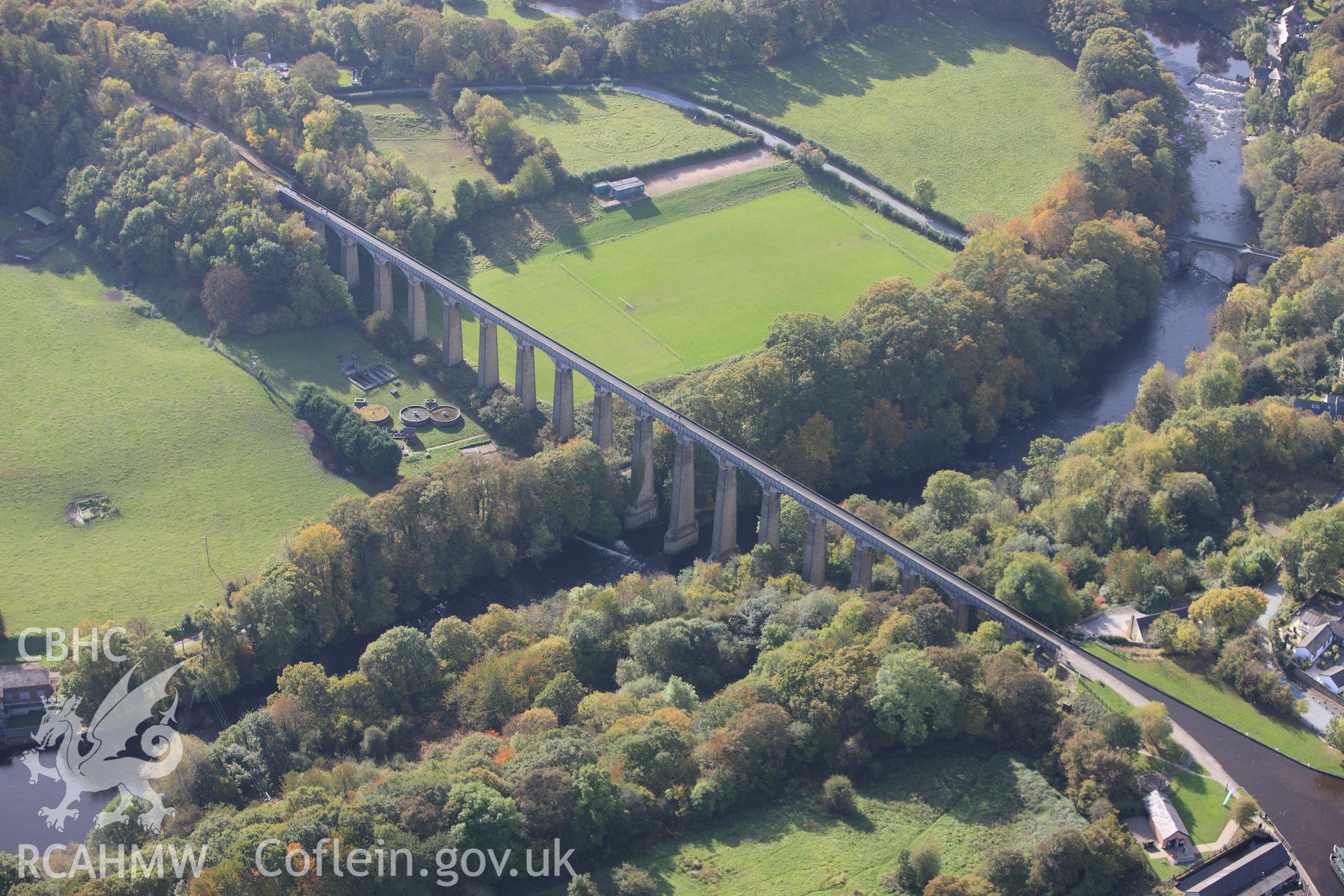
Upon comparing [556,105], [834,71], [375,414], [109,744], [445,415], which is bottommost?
[109,744]

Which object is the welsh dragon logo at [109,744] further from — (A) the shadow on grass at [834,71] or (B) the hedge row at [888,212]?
(A) the shadow on grass at [834,71]

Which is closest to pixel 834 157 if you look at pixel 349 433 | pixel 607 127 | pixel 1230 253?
pixel 607 127

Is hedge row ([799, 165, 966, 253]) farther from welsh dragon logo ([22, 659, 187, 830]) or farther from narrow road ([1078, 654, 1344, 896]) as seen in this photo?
welsh dragon logo ([22, 659, 187, 830])

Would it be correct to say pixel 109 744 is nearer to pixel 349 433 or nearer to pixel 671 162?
pixel 349 433

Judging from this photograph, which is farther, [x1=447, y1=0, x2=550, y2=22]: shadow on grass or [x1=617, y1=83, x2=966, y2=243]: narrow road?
[x1=447, y1=0, x2=550, y2=22]: shadow on grass

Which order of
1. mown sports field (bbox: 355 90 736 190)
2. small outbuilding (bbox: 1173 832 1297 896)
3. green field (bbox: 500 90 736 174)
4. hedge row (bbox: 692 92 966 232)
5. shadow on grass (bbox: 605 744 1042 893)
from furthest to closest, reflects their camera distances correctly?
green field (bbox: 500 90 736 174)
mown sports field (bbox: 355 90 736 190)
hedge row (bbox: 692 92 966 232)
shadow on grass (bbox: 605 744 1042 893)
small outbuilding (bbox: 1173 832 1297 896)

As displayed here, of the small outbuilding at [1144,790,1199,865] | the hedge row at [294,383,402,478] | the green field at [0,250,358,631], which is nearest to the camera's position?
the small outbuilding at [1144,790,1199,865]

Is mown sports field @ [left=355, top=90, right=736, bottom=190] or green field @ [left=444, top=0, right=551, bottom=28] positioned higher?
green field @ [left=444, top=0, right=551, bottom=28]

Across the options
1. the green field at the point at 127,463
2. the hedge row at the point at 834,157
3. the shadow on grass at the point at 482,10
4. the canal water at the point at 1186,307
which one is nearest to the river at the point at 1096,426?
the canal water at the point at 1186,307

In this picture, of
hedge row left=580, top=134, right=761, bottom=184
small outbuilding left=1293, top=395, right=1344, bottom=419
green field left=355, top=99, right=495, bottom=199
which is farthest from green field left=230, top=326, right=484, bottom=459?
small outbuilding left=1293, top=395, right=1344, bottom=419
